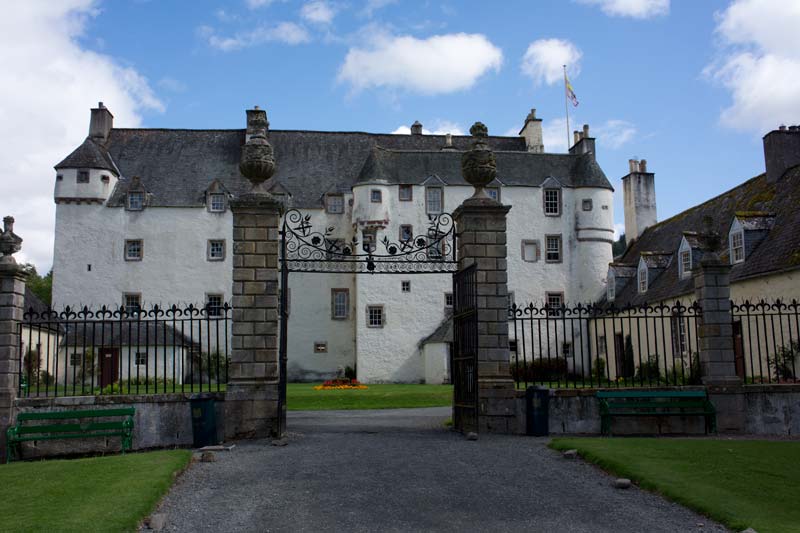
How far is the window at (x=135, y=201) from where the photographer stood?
4131 cm

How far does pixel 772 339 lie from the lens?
20.4 metres

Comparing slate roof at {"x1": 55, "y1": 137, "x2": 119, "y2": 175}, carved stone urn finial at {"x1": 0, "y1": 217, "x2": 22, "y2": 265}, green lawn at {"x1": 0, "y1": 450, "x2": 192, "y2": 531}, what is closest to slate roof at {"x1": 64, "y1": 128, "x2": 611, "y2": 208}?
slate roof at {"x1": 55, "y1": 137, "x2": 119, "y2": 175}

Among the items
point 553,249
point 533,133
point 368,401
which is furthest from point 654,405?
point 533,133

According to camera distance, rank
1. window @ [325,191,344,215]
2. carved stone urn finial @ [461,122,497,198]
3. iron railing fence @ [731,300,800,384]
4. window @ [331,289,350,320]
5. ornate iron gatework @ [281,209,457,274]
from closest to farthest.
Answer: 1. ornate iron gatework @ [281,209,457,274]
2. iron railing fence @ [731,300,800,384]
3. carved stone urn finial @ [461,122,497,198]
4. window @ [331,289,350,320]
5. window @ [325,191,344,215]

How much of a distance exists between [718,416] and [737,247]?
560 inches

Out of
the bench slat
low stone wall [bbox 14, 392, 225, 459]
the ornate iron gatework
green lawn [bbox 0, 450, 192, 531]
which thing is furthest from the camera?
the ornate iron gatework

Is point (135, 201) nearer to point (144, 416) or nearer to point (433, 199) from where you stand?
point (433, 199)

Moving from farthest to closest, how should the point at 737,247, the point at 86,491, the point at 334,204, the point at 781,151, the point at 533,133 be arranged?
1. the point at 533,133
2. the point at 334,204
3. the point at 781,151
4. the point at 737,247
5. the point at 86,491

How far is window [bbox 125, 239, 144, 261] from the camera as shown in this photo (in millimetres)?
41188

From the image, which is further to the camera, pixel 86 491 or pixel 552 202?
pixel 552 202

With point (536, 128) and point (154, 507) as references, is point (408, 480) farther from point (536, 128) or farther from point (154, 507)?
→ point (536, 128)

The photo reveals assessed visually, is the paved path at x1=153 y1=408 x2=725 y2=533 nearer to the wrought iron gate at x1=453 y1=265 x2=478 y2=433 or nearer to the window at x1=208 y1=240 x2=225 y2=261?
the wrought iron gate at x1=453 y1=265 x2=478 y2=433

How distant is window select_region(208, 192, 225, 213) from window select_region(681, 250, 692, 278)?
81.8ft

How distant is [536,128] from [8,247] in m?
39.0
